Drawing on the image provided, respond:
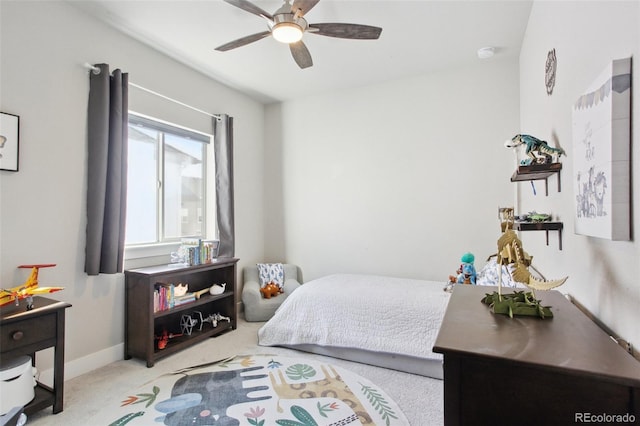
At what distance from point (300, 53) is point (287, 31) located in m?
0.35

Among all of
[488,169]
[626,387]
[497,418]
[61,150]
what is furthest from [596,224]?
[61,150]

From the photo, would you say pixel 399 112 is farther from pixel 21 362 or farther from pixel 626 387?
pixel 21 362

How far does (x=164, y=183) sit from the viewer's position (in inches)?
128

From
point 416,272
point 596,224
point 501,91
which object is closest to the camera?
point 596,224

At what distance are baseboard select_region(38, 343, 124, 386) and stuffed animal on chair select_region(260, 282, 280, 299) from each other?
150cm

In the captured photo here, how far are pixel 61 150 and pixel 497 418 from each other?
115 inches

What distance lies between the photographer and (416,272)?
3590 millimetres

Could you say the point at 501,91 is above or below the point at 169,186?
above

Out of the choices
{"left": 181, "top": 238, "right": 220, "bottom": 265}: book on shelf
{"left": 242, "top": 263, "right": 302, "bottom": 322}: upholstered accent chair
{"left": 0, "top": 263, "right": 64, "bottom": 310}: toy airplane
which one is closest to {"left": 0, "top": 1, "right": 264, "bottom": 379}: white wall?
{"left": 0, "top": 263, "right": 64, "bottom": 310}: toy airplane

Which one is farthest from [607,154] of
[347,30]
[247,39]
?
[247,39]

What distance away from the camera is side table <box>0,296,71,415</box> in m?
1.71

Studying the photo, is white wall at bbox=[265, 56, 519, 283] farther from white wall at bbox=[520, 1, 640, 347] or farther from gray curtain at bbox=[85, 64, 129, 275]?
gray curtain at bbox=[85, 64, 129, 275]

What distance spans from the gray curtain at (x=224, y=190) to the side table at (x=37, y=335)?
1.78m

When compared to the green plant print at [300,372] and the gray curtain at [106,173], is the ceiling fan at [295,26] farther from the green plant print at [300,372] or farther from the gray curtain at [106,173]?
the green plant print at [300,372]
